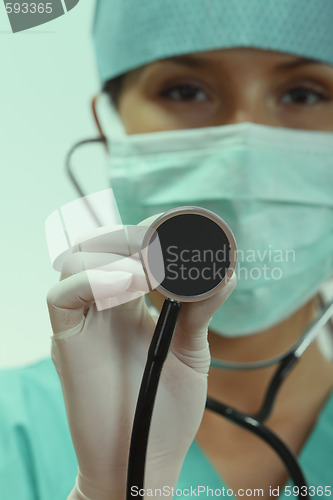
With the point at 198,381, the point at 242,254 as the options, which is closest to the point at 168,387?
the point at 198,381

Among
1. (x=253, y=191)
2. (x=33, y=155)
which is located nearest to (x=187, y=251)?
(x=33, y=155)

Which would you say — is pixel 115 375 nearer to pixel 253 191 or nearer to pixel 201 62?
pixel 253 191

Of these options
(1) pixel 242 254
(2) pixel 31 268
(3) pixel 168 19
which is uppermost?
(3) pixel 168 19

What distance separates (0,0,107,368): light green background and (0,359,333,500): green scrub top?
160 millimetres

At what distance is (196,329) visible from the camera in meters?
0.40

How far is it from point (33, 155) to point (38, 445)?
404 mm

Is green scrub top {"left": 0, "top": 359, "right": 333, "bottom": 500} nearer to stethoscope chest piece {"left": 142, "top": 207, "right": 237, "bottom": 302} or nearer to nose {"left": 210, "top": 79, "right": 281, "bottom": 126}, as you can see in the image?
stethoscope chest piece {"left": 142, "top": 207, "right": 237, "bottom": 302}

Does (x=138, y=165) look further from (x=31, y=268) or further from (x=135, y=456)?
(x=135, y=456)

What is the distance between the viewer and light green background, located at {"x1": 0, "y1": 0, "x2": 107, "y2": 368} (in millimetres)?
483

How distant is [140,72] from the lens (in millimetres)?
858

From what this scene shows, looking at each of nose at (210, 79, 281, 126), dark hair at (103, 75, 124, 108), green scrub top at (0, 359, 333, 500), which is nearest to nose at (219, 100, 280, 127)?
nose at (210, 79, 281, 126)

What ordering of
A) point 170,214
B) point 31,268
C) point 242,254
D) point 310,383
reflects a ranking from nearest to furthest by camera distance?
point 170,214 → point 31,268 → point 242,254 → point 310,383

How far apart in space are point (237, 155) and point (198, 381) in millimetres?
402

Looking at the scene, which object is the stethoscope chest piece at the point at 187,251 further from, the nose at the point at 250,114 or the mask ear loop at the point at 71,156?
the nose at the point at 250,114
